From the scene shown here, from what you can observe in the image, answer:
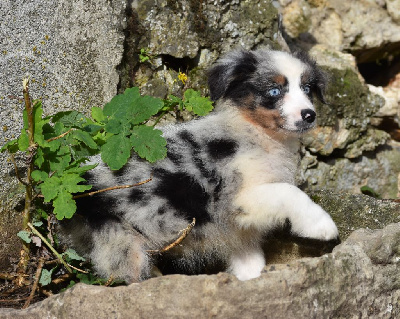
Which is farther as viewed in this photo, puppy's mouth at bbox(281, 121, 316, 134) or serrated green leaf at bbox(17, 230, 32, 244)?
puppy's mouth at bbox(281, 121, 316, 134)

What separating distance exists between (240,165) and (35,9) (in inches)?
79.4

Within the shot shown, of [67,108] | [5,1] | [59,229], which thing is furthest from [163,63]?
[59,229]

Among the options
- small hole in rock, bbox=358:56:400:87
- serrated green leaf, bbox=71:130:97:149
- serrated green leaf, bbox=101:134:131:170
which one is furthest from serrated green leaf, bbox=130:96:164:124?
small hole in rock, bbox=358:56:400:87

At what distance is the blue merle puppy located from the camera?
3.95 m

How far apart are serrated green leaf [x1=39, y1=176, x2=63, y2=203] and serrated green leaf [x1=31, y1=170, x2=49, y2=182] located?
0.04m

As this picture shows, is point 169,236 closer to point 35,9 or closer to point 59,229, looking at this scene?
point 59,229

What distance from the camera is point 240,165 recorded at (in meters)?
4.09

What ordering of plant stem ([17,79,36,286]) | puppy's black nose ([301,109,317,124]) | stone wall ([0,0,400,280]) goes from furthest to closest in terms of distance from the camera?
stone wall ([0,0,400,280]) < puppy's black nose ([301,109,317,124]) < plant stem ([17,79,36,286])

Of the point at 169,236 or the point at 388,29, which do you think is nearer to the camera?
the point at 169,236

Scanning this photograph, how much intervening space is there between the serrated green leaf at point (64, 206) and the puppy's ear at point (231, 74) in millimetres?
1410

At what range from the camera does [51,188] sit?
3873 millimetres

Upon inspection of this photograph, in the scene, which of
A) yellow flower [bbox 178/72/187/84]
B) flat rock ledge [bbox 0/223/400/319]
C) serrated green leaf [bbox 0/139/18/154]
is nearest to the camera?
flat rock ledge [bbox 0/223/400/319]

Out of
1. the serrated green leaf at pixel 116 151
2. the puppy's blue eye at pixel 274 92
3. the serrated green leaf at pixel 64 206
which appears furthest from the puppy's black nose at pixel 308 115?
the serrated green leaf at pixel 64 206

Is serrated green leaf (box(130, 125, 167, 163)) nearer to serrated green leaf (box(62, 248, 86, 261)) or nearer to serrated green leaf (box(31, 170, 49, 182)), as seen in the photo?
serrated green leaf (box(31, 170, 49, 182))
